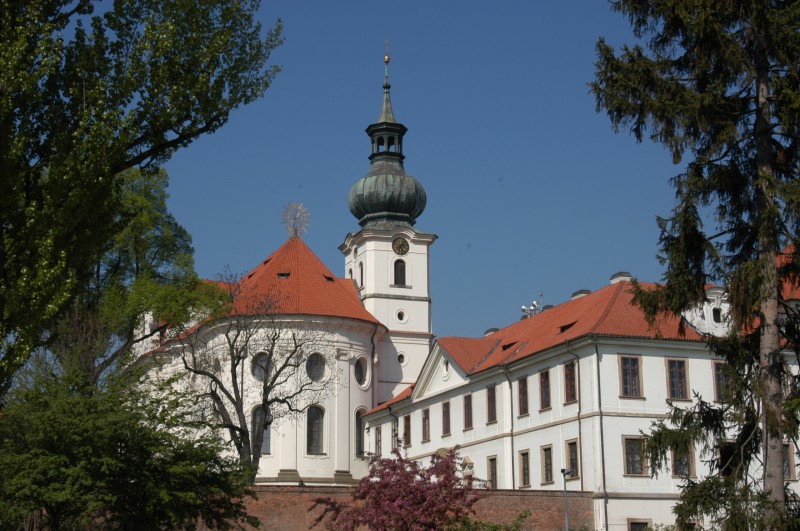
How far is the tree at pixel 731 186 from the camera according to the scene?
736 inches

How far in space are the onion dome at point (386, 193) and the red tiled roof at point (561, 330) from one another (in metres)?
14.6

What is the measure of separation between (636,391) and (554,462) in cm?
399

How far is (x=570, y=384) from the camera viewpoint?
4241cm

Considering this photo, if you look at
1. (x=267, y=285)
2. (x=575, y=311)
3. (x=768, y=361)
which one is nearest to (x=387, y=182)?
(x=267, y=285)

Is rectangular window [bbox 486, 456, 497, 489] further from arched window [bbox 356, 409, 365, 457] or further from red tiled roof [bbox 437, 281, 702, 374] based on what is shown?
arched window [bbox 356, 409, 365, 457]

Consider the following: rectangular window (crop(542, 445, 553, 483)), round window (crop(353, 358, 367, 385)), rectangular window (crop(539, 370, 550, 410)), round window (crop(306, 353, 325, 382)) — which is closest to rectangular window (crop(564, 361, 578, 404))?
rectangular window (crop(539, 370, 550, 410))

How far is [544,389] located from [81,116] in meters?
28.0

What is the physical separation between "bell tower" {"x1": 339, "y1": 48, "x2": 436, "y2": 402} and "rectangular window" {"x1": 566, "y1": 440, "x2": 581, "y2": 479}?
1972 cm

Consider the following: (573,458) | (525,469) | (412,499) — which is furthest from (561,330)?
(412,499)

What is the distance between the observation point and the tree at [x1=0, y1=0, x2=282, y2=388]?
56.2 ft

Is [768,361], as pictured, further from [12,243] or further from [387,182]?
[387,182]

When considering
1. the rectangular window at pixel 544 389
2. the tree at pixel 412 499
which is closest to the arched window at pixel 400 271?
the rectangular window at pixel 544 389

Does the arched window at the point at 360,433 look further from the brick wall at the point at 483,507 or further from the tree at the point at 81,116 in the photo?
the tree at the point at 81,116

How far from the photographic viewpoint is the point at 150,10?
67.6ft
